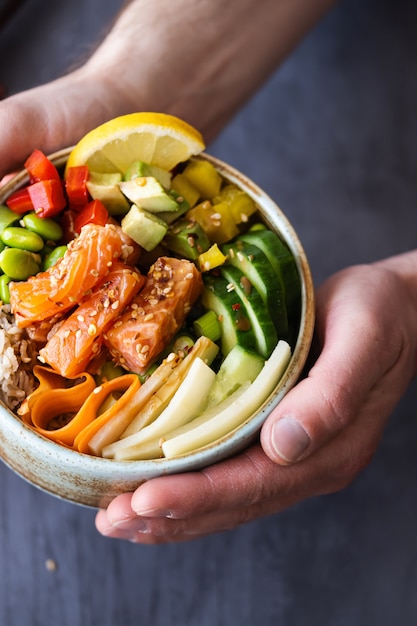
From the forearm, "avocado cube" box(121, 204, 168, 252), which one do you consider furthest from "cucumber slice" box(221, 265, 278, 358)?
the forearm

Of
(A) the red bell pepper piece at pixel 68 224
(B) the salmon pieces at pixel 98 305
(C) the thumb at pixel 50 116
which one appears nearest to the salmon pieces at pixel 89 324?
(B) the salmon pieces at pixel 98 305

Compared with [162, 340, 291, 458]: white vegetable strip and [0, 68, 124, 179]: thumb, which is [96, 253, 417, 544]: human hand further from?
[0, 68, 124, 179]: thumb

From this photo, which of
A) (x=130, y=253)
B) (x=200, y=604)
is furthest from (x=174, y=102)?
(x=200, y=604)

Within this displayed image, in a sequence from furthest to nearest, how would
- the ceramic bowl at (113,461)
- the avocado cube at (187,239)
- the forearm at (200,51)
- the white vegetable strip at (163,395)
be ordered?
the forearm at (200,51)
the avocado cube at (187,239)
the white vegetable strip at (163,395)
the ceramic bowl at (113,461)

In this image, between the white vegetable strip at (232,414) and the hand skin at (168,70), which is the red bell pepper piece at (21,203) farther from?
the white vegetable strip at (232,414)

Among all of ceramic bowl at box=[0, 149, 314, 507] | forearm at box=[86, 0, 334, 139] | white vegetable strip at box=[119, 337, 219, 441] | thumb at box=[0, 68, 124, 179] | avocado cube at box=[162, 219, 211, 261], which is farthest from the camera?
forearm at box=[86, 0, 334, 139]

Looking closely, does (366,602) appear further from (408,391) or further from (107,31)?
(107,31)
